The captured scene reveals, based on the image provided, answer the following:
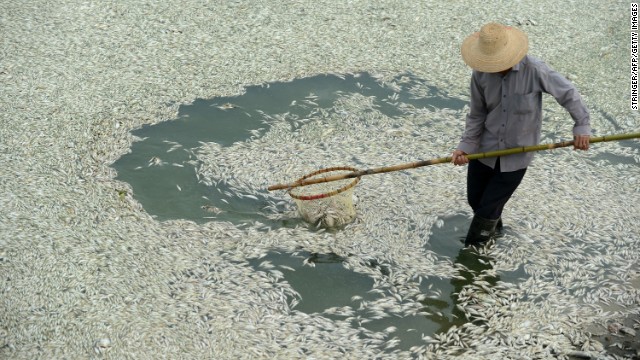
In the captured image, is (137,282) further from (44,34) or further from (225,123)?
(44,34)

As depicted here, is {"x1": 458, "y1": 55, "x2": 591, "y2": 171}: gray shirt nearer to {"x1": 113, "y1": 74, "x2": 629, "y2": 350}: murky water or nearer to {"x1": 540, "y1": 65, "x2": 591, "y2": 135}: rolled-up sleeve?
{"x1": 540, "y1": 65, "x2": 591, "y2": 135}: rolled-up sleeve

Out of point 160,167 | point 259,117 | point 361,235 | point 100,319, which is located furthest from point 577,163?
point 100,319

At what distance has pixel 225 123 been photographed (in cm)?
695

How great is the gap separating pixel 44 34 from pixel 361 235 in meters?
4.89

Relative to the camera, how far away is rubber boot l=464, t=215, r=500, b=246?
16.6 ft

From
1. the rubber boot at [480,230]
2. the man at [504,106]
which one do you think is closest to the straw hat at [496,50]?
the man at [504,106]

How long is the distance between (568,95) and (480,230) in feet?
4.05

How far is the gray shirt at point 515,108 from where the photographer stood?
4.38m

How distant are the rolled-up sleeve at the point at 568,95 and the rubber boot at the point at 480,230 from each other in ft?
3.17

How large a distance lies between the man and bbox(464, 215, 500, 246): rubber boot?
2.5 inches

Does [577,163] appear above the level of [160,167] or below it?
above

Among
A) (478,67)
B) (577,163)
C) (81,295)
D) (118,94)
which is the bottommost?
(81,295)

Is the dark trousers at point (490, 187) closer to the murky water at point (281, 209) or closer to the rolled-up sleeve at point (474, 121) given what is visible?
the rolled-up sleeve at point (474, 121)

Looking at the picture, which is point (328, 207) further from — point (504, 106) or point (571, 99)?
point (571, 99)
